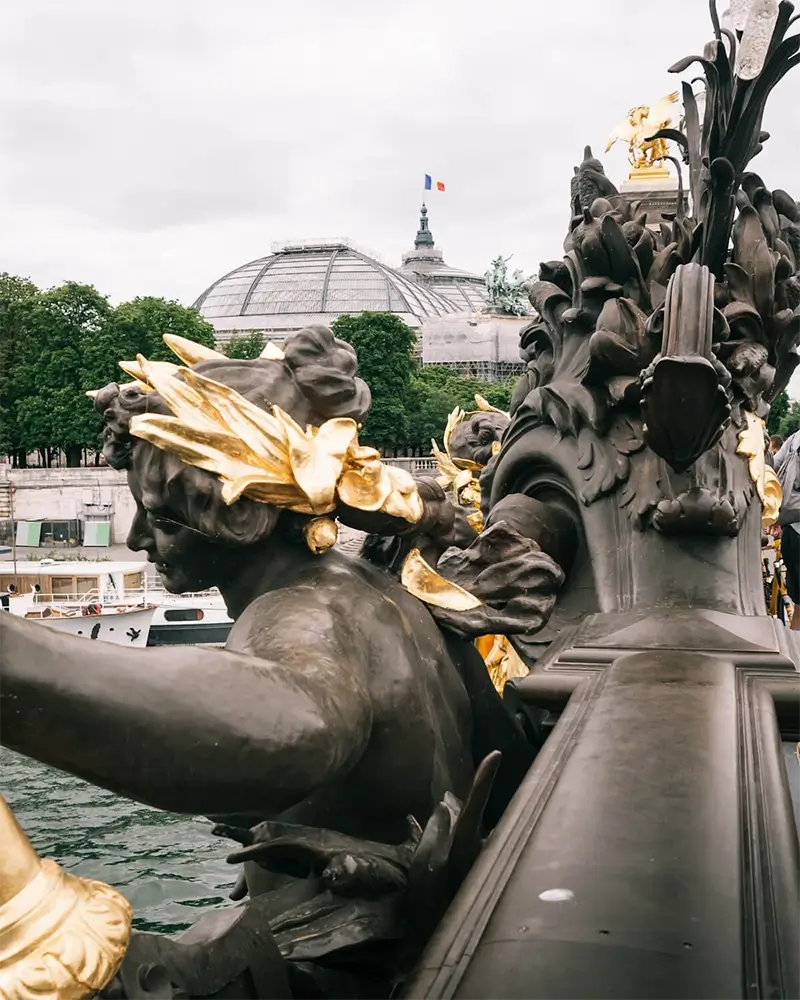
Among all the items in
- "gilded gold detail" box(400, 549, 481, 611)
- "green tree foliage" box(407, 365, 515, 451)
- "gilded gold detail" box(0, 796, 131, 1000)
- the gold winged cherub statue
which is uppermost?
"green tree foliage" box(407, 365, 515, 451)

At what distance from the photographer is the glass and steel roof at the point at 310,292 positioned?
9588 centimetres

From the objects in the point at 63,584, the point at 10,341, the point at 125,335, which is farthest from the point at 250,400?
the point at 10,341

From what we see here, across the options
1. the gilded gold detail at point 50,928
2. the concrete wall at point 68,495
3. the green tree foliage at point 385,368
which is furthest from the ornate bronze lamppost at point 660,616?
the green tree foliage at point 385,368

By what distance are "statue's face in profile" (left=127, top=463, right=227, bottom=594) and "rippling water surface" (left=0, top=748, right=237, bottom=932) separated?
7.24 ft

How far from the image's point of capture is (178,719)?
1.27 metres

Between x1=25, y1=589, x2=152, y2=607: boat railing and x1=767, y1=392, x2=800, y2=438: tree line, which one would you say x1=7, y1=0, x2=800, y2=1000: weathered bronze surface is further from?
x1=25, y1=589, x2=152, y2=607: boat railing

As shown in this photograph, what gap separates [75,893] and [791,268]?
2.53m

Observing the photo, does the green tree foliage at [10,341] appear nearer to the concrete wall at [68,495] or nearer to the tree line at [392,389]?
the concrete wall at [68,495]

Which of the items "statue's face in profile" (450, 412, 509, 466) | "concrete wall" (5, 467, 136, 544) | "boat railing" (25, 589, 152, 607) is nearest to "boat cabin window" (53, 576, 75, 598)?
"boat railing" (25, 589, 152, 607)

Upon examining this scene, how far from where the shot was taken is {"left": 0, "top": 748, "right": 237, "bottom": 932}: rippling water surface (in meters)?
5.21

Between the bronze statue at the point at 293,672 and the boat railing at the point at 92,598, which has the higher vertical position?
the bronze statue at the point at 293,672

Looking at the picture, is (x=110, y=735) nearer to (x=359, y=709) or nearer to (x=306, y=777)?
(x=306, y=777)

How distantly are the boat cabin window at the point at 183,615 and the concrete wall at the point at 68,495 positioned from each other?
16531 millimetres

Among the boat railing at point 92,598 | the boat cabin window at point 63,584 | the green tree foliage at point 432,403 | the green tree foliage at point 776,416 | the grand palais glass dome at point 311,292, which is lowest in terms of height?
the boat railing at point 92,598
